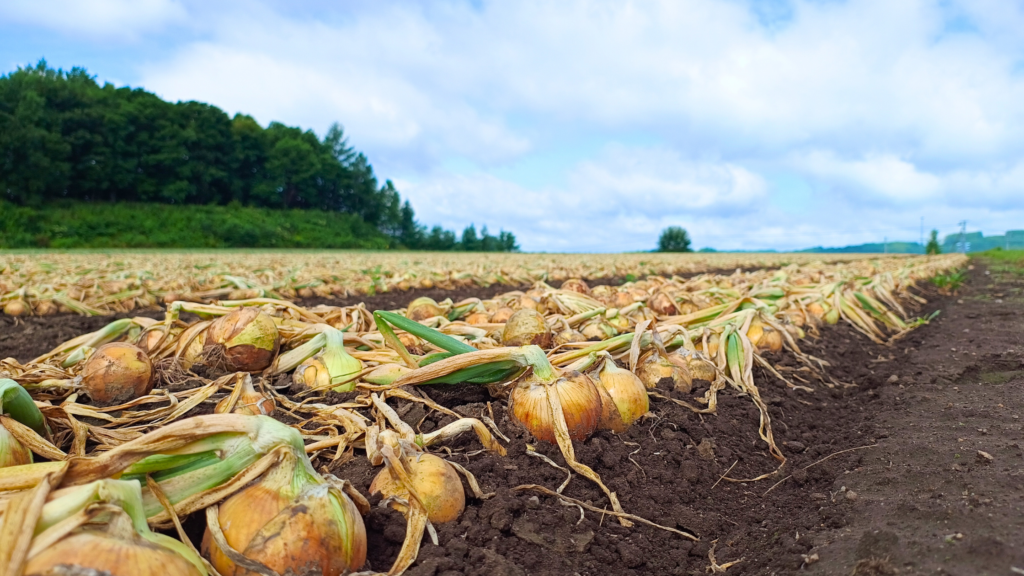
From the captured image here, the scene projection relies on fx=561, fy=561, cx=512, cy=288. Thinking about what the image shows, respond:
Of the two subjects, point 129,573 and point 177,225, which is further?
point 177,225

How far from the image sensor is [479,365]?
6.14 feet

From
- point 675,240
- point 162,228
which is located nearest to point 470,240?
point 675,240

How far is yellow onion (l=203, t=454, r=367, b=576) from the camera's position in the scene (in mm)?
1019

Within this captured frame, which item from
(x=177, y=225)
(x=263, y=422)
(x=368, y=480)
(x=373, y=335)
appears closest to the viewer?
(x=263, y=422)

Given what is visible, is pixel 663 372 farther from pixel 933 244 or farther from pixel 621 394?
pixel 933 244

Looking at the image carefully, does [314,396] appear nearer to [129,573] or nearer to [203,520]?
[203,520]

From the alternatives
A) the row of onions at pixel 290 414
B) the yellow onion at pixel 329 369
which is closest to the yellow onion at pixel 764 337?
the row of onions at pixel 290 414

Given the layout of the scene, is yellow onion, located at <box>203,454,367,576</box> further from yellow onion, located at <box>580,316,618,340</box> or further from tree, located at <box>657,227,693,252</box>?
tree, located at <box>657,227,693,252</box>

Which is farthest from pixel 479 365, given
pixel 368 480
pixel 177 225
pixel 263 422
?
pixel 177 225

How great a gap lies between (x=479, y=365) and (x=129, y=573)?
116cm

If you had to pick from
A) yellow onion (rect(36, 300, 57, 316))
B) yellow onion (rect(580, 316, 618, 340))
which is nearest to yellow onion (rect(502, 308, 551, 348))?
yellow onion (rect(580, 316, 618, 340))

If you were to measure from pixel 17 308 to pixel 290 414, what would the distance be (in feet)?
19.2

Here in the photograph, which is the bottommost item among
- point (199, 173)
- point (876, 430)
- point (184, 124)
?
point (876, 430)

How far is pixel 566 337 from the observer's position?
2801mm
